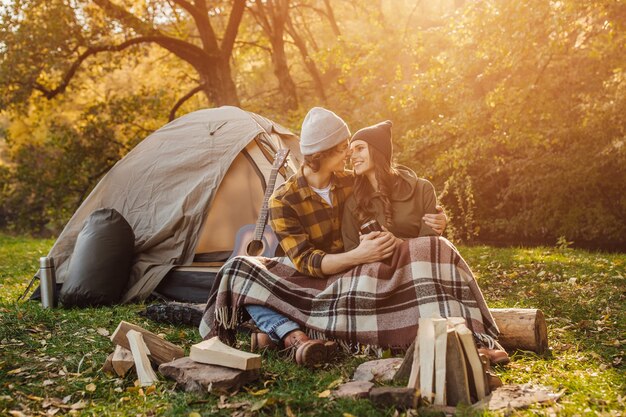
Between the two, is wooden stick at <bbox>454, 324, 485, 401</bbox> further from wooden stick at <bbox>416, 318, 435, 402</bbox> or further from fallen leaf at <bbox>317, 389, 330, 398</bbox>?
fallen leaf at <bbox>317, 389, 330, 398</bbox>

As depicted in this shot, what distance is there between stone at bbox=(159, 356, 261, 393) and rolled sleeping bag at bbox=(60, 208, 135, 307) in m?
2.20

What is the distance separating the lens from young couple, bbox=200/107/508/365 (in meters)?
3.24

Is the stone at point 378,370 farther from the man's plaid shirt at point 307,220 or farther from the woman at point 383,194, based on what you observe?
the woman at point 383,194

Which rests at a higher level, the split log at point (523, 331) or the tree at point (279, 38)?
the tree at point (279, 38)

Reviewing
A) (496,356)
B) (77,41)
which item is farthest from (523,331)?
(77,41)

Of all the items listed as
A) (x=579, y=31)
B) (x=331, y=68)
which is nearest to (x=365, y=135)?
(x=579, y=31)

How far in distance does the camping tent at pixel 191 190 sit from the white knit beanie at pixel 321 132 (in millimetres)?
2345

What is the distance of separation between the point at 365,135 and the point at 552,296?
246 centimetres

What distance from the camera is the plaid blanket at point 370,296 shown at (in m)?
3.22

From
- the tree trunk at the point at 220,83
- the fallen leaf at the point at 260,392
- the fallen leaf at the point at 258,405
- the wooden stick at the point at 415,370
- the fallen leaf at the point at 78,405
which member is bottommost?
the fallen leaf at the point at 78,405

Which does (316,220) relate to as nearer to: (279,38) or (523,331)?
(523,331)

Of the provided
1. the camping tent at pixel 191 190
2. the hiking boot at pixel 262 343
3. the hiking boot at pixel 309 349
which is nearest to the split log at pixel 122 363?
the hiking boot at pixel 262 343

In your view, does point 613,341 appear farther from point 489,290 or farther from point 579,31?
point 579,31

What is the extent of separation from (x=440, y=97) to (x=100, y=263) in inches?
202
